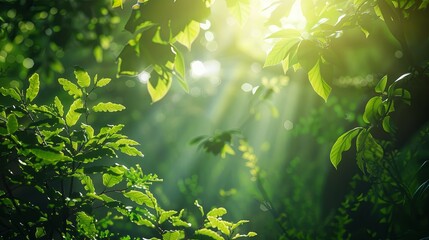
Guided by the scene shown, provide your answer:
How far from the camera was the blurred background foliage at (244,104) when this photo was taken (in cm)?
260

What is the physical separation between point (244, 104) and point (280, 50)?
12256 mm

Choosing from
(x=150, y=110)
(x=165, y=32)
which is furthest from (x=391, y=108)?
(x=150, y=110)

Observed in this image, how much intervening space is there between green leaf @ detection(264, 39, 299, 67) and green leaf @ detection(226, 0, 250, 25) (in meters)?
0.19

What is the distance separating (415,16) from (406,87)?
288 millimetres

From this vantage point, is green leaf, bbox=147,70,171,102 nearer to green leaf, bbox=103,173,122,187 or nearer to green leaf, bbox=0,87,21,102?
green leaf, bbox=103,173,122,187

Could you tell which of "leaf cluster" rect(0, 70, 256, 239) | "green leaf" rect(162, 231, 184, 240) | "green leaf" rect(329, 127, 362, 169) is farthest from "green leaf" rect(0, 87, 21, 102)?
"green leaf" rect(329, 127, 362, 169)

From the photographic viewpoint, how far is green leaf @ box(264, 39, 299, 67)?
4.54ft

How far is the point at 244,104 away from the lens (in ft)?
44.7

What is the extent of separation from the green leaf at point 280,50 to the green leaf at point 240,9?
0.19 meters

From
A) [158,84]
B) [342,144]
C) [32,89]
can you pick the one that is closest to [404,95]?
[342,144]

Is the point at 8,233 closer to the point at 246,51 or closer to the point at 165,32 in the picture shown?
the point at 165,32

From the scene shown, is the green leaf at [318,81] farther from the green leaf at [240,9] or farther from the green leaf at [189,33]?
the green leaf at [189,33]

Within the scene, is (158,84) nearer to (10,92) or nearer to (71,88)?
(71,88)

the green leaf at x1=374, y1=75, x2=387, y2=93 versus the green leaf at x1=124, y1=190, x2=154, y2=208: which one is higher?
the green leaf at x1=374, y1=75, x2=387, y2=93
